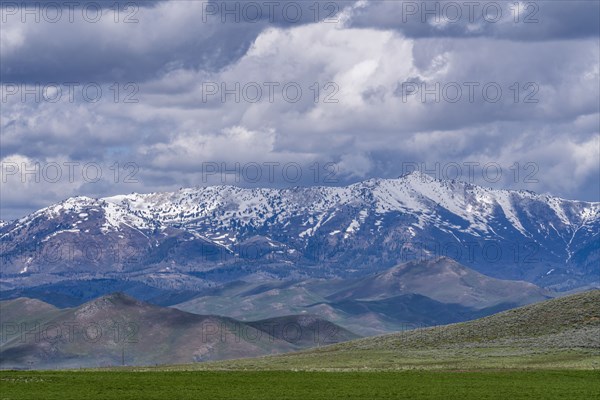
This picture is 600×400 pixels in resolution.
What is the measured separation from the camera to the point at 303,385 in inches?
5022

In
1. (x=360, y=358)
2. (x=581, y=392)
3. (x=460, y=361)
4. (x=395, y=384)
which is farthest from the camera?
(x=360, y=358)

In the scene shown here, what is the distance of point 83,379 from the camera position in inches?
5418

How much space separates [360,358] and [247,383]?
68.2 m

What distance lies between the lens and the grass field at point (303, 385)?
113188 mm

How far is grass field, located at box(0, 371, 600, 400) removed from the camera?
11319 centimetres

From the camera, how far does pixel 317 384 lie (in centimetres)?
12850

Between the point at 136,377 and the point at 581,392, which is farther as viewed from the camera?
the point at 136,377

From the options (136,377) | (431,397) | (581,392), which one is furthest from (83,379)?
(581,392)

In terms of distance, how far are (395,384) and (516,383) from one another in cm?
1444

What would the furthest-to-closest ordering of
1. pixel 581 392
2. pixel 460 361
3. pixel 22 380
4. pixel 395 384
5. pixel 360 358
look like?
pixel 360 358
pixel 460 361
pixel 22 380
pixel 395 384
pixel 581 392

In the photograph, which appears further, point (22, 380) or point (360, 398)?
point (22, 380)

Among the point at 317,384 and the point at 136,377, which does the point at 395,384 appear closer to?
the point at 317,384

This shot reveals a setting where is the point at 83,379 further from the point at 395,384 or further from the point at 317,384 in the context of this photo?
the point at 395,384

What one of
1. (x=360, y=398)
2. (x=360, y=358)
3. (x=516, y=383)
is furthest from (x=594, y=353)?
(x=360, y=398)
